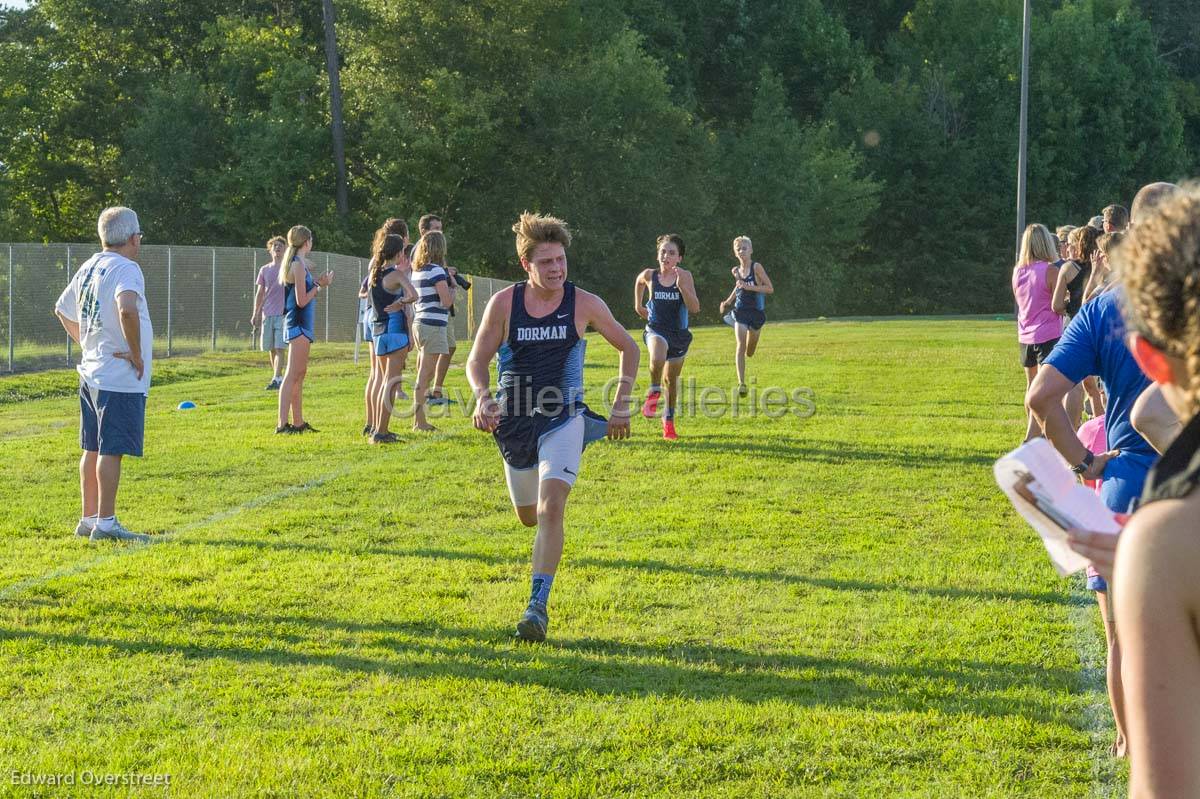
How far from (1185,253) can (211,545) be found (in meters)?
7.66

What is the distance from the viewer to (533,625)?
6371 millimetres

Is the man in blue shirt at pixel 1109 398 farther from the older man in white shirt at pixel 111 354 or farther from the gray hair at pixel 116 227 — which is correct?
the gray hair at pixel 116 227

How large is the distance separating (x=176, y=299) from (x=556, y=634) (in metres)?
22.0

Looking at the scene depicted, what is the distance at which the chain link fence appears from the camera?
2211 cm

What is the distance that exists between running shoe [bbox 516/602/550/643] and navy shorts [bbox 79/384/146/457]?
130 inches

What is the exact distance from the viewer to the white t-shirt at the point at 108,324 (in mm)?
8445

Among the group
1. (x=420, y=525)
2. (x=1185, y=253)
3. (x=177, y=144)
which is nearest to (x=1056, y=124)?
(x=177, y=144)

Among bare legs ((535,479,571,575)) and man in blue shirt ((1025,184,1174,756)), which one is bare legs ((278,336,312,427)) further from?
man in blue shirt ((1025,184,1174,756))

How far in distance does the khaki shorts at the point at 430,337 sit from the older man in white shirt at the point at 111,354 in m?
5.21

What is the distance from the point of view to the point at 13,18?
49188 millimetres

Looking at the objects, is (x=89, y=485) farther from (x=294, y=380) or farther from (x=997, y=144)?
(x=997, y=144)

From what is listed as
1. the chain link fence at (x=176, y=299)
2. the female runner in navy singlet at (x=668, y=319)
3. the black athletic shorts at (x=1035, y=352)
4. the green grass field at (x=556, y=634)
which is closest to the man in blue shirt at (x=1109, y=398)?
the green grass field at (x=556, y=634)

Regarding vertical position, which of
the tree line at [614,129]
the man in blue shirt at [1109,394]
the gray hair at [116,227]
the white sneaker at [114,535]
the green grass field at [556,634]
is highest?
the tree line at [614,129]

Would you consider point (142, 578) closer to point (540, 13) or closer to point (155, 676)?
point (155, 676)
